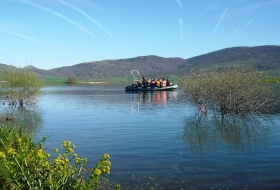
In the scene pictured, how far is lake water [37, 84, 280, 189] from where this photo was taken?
13.7m

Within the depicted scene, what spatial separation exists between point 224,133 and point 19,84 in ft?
112

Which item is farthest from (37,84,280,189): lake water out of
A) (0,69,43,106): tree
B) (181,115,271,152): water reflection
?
(0,69,43,106): tree

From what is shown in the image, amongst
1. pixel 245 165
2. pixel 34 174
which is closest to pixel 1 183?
pixel 34 174

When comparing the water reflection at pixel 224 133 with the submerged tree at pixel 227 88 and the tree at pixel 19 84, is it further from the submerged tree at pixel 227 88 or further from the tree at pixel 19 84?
the tree at pixel 19 84

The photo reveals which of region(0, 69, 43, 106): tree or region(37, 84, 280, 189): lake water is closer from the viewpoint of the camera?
region(37, 84, 280, 189): lake water

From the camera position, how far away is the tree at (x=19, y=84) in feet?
160

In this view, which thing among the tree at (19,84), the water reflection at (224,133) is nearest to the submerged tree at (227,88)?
the water reflection at (224,133)

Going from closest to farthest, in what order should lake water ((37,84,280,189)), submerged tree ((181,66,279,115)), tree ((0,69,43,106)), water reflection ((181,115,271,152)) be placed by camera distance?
1. lake water ((37,84,280,189))
2. water reflection ((181,115,271,152))
3. submerged tree ((181,66,279,115))
4. tree ((0,69,43,106))

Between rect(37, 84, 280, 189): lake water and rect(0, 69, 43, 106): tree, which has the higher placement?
rect(0, 69, 43, 106): tree

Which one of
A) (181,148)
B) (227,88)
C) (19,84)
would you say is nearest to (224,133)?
(181,148)

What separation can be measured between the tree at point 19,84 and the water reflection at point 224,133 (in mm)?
26728

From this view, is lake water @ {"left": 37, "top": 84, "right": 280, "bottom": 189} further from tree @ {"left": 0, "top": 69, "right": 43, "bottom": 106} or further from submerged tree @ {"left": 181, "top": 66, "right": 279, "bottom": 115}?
tree @ {"left": 0, "top": 69, "right": 43, "bottom": 106}

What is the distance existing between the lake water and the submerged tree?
8.15 ft

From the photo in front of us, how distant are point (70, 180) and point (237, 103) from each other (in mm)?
29313
